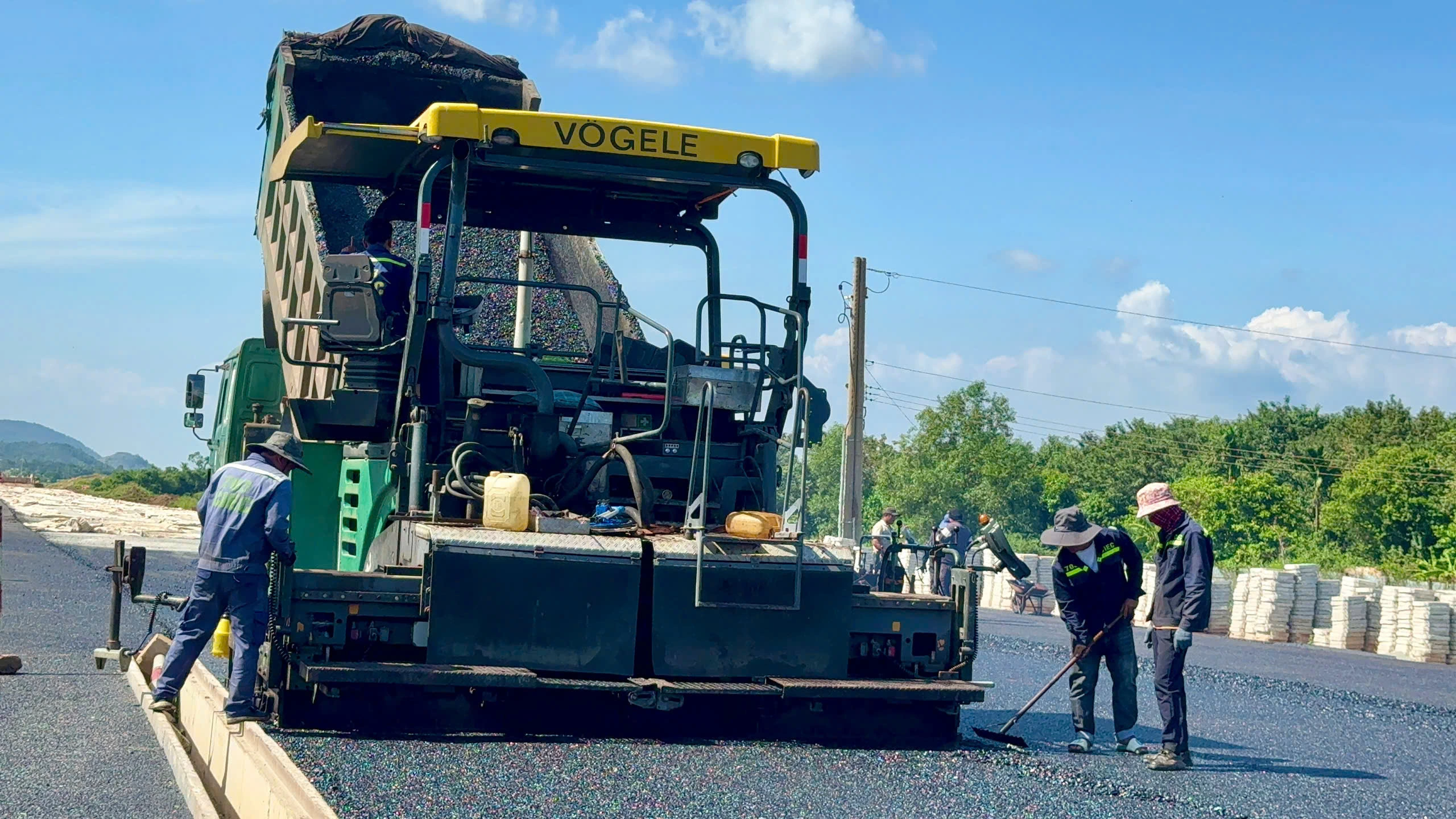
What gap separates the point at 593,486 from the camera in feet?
21.7

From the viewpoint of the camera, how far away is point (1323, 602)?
664 inches

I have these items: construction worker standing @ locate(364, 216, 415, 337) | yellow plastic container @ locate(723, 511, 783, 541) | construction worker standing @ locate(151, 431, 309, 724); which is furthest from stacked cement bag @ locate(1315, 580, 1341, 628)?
construction worker standing @ locate(151, 431, 309, 724)

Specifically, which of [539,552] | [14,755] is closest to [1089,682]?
[539,552]

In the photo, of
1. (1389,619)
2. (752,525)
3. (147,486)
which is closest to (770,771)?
(752,525)

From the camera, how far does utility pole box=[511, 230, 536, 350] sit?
8.77 m

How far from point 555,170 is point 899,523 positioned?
8.66 feet

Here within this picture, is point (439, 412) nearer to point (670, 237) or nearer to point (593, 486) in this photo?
point (593, 486)

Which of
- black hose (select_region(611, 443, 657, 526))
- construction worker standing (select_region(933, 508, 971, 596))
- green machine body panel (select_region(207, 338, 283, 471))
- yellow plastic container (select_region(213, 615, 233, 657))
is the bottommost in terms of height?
yellow plastic container (select_region(213, 615, 233, 657))

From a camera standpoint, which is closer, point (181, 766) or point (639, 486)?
point (181, 766)

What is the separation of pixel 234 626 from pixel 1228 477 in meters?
62.3

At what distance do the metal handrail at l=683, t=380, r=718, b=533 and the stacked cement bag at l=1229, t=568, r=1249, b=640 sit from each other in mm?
11812

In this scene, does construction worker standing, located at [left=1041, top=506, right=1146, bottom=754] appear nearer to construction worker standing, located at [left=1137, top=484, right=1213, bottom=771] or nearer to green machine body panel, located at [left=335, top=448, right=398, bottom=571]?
construction worker standing, located at [left=1137, top=484, right=1213, bottom=771]

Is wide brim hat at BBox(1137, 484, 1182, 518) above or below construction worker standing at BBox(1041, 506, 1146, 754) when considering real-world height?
above

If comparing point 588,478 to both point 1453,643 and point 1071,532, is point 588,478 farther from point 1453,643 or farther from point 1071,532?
point 1453,643
